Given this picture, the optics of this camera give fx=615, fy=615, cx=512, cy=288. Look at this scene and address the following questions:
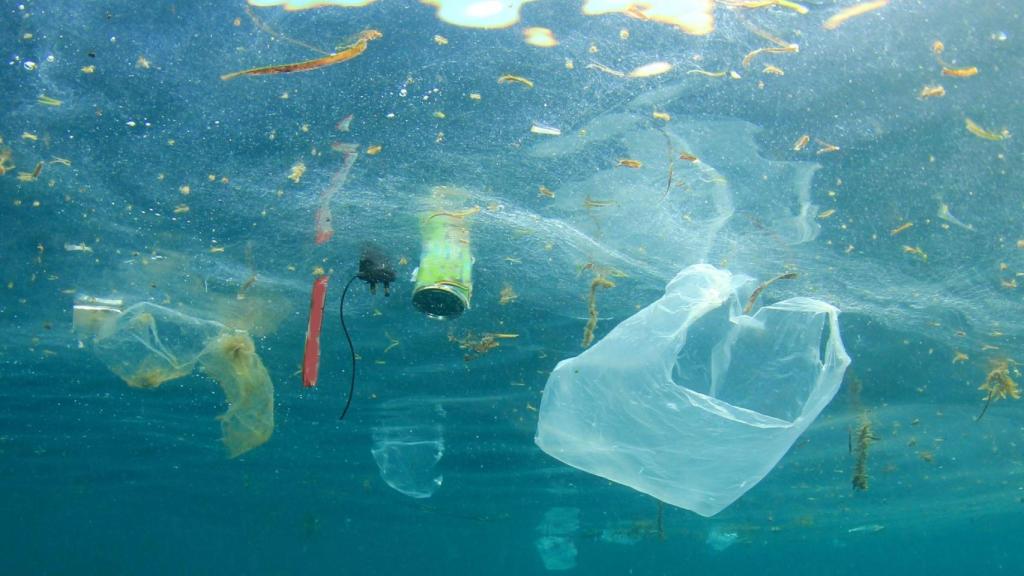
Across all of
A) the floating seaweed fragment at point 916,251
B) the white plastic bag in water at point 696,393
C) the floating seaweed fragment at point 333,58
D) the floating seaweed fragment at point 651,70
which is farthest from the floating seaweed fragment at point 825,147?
the floating seaweed fragment at point 333,58

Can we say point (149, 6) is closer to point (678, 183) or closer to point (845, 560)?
point (678, 183)

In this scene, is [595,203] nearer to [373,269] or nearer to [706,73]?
[706,73]

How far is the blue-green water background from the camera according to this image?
5461 mm

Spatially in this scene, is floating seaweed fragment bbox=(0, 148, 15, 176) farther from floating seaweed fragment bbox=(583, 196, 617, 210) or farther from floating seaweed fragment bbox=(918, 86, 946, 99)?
floating seaweed fragment bbox=(918, 86, 946, 99)

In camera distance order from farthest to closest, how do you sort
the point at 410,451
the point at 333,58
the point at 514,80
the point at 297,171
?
the point at 410,451 < the point at 297,171 < the point at 514,80 < the point at 333,58

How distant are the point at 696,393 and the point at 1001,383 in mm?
12612

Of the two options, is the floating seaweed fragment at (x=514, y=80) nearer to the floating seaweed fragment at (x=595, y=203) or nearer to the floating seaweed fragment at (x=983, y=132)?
the floating seaweed fragment at (x=595, y=203)

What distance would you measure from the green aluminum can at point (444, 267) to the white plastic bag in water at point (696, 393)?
152 cm

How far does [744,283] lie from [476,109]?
3.62m

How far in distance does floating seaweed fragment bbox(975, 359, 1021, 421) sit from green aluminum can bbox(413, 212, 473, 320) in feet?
37.5

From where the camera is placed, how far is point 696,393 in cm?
530

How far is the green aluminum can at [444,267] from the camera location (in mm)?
6711

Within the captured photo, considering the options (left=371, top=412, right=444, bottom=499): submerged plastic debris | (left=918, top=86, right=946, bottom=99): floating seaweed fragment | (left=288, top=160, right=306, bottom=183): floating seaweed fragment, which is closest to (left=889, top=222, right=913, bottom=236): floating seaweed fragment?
(left=918, top=86, right=946, bottom=99): floating seaweed fragment

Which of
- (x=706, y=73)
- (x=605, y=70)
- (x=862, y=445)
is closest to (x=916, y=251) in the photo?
(x=862, y=445)
